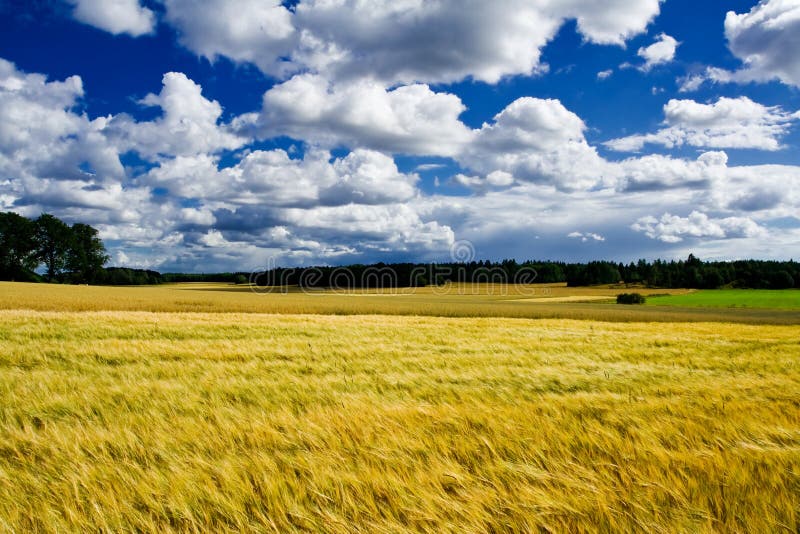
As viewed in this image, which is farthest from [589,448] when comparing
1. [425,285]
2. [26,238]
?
[425,285]

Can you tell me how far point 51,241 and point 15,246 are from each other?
529 centimetres

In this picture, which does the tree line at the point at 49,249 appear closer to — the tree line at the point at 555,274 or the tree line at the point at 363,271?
the tree line at the point at 363,271

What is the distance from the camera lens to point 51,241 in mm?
84562

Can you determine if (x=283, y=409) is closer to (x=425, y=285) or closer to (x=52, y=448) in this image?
(x=52, y=448)

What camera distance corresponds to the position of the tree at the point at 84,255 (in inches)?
3410

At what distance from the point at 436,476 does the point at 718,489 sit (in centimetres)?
159

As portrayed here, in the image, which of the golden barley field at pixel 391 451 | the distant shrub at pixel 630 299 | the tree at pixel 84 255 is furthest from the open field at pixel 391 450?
the tree at pixel 84 255

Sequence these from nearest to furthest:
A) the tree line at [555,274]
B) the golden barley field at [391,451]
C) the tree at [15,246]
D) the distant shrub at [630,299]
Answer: the golden barley field at [391,451]
the distant shrub at [630,299]
the tree at [15,246]
the tree line at [555,274]

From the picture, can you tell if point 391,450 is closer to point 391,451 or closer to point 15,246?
point 391,451

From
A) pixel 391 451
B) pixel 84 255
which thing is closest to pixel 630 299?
pixel 391 451

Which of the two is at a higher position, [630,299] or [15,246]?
[15,246]

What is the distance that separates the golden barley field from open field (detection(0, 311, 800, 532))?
0.6 inches

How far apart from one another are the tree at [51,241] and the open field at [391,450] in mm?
98000

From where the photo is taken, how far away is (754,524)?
217 cm
